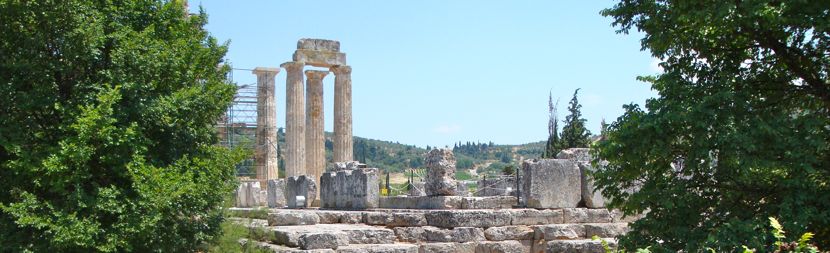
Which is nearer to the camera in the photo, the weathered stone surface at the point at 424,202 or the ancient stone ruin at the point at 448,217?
the ancient stone ruin at the point at 448,217

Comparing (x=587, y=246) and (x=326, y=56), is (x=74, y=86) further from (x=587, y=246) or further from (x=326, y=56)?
(x=326, y=56)

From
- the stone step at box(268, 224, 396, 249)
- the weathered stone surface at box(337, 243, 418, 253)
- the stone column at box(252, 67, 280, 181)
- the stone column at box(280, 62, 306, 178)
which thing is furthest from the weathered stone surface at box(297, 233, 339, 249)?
the stone column at box(252, 67, 280, 181)

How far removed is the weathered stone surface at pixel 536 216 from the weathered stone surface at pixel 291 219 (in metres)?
3.47

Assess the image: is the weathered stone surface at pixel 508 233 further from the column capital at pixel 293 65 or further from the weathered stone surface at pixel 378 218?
the column capital at pixel 293 65

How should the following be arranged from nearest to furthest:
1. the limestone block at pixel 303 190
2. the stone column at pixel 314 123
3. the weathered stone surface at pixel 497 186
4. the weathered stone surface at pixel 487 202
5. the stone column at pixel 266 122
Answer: the weathered stone surface at pixel 487 202
the limestone block at pixel 303 190
the weathered stone surface at pixel 497 186
the stone column at pixel 314 123
the stone column at pixel 266 122

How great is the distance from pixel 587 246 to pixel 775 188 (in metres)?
5.41

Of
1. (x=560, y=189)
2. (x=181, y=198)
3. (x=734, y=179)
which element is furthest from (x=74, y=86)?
(x=560, y=189)

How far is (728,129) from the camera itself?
7.99 metres

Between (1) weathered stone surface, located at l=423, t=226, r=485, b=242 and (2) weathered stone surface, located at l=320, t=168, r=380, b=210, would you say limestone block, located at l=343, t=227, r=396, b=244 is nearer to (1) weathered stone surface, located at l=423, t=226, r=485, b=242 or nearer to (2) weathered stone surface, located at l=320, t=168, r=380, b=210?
(1) weathered stone surface, located at l=423, t=226, r=485, b=242

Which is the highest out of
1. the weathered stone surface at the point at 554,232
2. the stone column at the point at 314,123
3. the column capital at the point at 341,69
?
the column capital at the point at 341,69

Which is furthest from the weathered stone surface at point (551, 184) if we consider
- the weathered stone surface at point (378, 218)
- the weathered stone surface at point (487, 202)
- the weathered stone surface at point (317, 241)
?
the weathered stone surface at point (317, 241)

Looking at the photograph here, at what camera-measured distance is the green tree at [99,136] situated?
9695 millimetres

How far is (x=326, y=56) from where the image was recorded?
31562 millimetres

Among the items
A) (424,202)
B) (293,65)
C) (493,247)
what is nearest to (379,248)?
(493,247)
